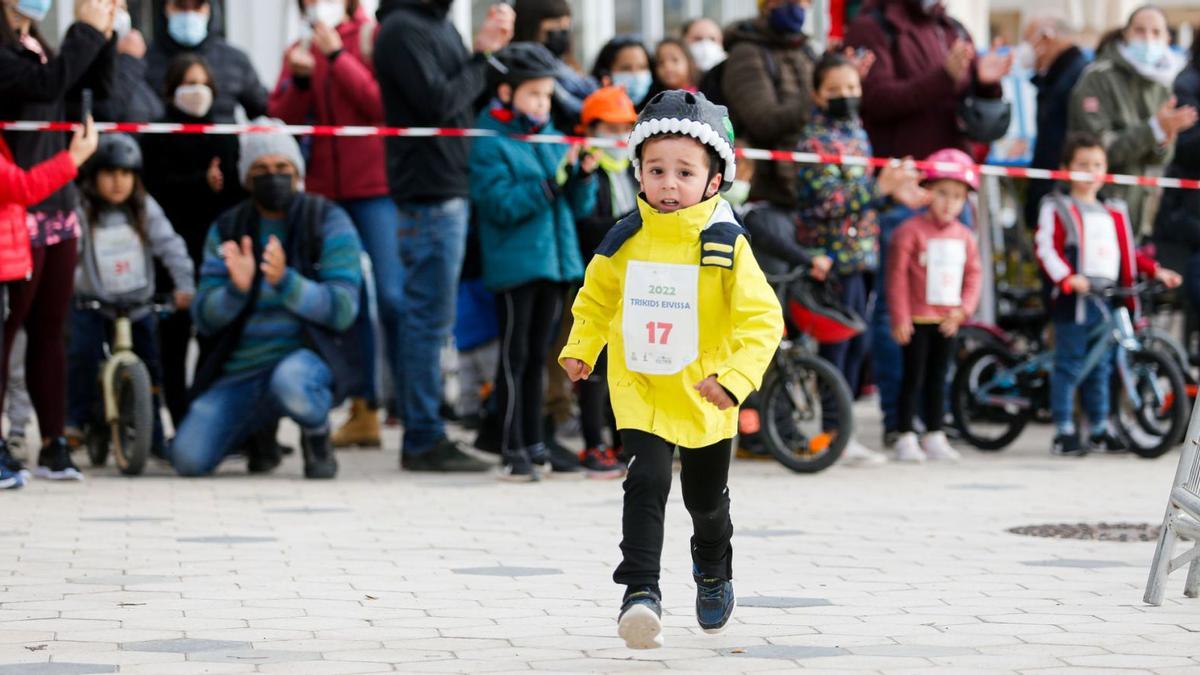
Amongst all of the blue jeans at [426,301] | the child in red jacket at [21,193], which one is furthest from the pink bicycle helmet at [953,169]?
the child in red jacket at [21,193]

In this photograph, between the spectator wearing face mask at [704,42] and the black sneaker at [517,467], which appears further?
the spectator wearing face mask at [704,42]

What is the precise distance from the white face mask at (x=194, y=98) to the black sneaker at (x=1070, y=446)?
4.98 meters

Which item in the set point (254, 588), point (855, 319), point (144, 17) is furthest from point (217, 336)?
point (144, 17)

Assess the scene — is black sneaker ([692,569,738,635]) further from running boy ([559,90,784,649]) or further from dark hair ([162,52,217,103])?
dark hair ([162,52,217,103])

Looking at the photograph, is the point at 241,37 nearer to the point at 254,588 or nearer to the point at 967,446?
the point at 967,446

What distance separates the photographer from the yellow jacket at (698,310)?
5.67m

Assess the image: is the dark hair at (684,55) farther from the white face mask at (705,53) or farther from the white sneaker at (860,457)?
the white sneaker at (860,457)

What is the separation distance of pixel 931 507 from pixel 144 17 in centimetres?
951

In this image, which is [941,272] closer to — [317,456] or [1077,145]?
[1077,145]

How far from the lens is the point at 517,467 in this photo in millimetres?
10289

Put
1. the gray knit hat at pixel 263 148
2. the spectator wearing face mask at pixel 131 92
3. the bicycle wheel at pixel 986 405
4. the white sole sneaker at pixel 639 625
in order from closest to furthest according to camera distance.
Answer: the white sole sneaker at pixel 639 625 < the gray knit hat at pixel 263 148 < the spectator wearing face mask at pixel 131 92 < the bicycle wheel at pixel 986 405

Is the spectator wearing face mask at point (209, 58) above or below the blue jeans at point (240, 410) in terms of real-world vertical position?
above

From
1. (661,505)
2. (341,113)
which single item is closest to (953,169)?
(341,113)

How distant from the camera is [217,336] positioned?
10609 mm
